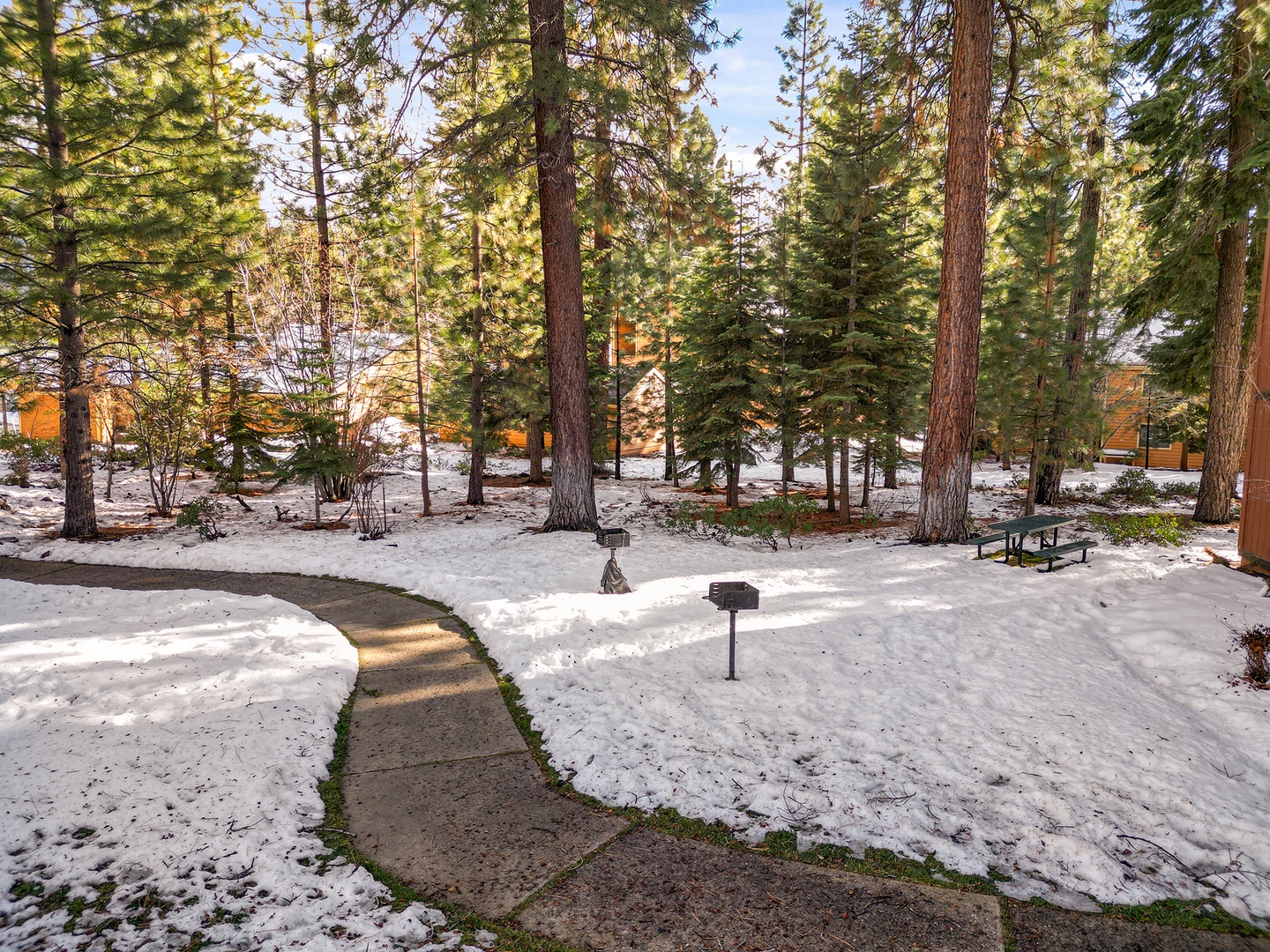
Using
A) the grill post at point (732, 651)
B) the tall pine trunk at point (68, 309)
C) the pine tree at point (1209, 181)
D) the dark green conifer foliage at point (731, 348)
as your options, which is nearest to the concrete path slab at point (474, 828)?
the grill post at point (732, 651)

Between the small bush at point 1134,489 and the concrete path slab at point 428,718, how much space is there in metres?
16.3

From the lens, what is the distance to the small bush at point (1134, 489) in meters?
15.3

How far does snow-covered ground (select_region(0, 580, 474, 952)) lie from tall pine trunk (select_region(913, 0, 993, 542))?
8531 millimetres

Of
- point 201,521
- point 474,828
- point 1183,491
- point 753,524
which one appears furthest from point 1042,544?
point 201,521

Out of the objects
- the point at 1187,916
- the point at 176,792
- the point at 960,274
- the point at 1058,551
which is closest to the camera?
the point at 1187,916

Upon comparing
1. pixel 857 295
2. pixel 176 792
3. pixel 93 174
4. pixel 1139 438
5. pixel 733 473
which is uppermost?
pixel 93 174

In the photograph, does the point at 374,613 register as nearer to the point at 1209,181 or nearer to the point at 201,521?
the point at 201,521

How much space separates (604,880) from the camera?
10.7 ft

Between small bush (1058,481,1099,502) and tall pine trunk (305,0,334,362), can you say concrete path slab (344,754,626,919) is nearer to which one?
tall pine trunk (305,0,334,362)

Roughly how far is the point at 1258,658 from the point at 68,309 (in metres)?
16.9

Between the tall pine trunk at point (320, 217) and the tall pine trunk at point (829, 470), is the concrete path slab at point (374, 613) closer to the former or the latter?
the tall pine trunk at point (320, 217)

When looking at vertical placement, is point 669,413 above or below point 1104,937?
above

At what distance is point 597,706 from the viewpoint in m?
5.07

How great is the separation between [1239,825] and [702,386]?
11.2 m
